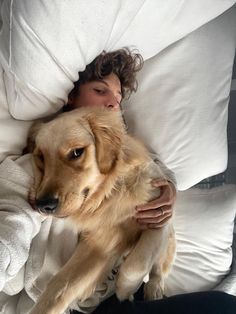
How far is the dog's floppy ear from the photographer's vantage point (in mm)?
1029

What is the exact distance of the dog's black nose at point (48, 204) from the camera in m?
0.92

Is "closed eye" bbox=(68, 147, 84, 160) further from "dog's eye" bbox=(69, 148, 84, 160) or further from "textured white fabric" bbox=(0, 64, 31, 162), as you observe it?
"textured white fabric" bbox=(0, 64, 31, 162)

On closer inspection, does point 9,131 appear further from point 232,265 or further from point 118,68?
point 232,265

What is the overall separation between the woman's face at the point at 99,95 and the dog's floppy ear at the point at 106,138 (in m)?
0.11

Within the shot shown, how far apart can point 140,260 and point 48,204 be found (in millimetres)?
301

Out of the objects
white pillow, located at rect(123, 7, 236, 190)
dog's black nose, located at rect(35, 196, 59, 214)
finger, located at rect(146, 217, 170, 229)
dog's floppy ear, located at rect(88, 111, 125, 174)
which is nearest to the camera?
dog's black nose, located at rect(35, 196, 59, 214)

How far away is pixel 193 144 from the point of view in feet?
4.56

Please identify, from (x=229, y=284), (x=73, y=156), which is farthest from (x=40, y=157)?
(x=229, y=284)

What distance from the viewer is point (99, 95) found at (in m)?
1.21

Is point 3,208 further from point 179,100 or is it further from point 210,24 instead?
point 210,24

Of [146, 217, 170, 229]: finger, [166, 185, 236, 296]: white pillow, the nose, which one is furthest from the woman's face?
[166, 185, 236, 296]: white pillow

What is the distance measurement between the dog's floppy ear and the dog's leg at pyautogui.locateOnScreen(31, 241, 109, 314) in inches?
9.5

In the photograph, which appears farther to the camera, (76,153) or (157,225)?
(157,225)

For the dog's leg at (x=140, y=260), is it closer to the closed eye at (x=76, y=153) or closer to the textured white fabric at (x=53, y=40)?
the closed eye at (x=76, y=153)
